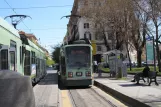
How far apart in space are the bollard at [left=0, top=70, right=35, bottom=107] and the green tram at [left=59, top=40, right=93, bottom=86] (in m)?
17.6

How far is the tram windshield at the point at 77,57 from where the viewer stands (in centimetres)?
2295

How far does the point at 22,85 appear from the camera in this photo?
16.4 ft

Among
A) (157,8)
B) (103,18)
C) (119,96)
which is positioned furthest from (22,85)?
(103,18)

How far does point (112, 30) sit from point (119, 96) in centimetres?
3443

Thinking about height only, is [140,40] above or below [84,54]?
above

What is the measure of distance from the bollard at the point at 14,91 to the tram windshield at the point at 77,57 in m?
17.8

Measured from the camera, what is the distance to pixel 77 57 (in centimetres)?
2294

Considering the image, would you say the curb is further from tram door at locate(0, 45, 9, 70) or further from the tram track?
tram door at locate(0, 45, 9, 70)

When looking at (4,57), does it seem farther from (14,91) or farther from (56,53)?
(56,53)

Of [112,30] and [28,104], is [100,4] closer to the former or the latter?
[112,30]

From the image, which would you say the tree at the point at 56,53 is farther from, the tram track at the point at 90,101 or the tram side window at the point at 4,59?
the tram side window at the point at 4,59

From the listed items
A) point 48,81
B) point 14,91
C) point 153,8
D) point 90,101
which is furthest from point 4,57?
point 153,8

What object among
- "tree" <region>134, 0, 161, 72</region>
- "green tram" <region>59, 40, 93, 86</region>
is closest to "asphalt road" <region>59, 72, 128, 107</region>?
"green tram" <region>59, 40, 93, 86</region>

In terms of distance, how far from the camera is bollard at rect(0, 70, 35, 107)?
188 inches
